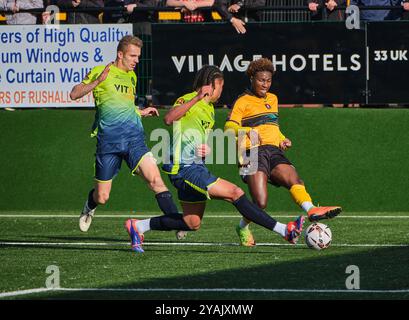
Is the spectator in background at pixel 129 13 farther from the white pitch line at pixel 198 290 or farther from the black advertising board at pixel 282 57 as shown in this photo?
the white pitch line at pixel 198 290

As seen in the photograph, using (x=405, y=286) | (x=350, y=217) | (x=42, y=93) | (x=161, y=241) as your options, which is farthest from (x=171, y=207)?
(x=42, y=93)

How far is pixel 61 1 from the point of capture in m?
20.5

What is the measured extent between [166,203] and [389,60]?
6.82 metres

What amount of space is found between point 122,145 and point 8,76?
5791 mm

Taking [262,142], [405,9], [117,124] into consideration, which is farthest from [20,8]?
[262,142]

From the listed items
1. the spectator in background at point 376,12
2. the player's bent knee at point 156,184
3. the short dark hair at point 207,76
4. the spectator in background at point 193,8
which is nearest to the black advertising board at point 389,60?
the spectator in background at point 376,12

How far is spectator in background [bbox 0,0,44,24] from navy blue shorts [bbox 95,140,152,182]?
608cm

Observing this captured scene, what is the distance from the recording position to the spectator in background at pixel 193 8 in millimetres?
20188

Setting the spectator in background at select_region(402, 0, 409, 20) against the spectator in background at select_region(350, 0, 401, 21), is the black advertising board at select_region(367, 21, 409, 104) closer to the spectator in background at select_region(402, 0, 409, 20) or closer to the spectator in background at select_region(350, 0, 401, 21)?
the spectator in background at select_region(402, 0, 409, 20)

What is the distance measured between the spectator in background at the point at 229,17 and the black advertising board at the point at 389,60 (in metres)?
2.07

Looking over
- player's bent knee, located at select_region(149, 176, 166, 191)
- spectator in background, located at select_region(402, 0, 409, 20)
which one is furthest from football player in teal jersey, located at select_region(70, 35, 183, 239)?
spectator in background, located at select_region(402, 0, 409, 20)

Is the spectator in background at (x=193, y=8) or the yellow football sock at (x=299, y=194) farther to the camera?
the spectator in background at (x=193, y=8)
